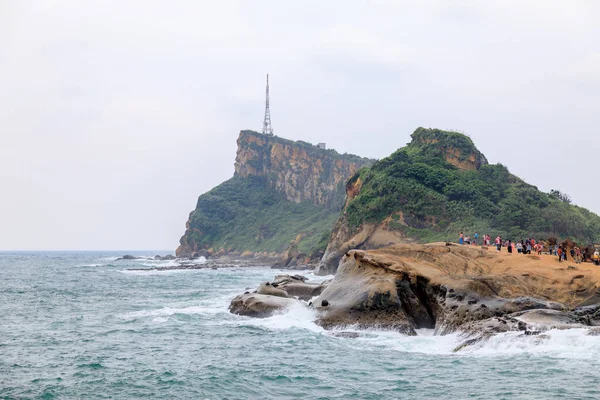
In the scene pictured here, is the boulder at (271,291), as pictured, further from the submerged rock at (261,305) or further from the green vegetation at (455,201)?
the green vegetation at (455,201)

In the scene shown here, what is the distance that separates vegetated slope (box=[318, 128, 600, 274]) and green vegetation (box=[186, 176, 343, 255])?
50.1 meters

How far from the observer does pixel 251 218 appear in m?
163

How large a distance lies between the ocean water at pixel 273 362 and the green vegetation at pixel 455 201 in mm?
44461

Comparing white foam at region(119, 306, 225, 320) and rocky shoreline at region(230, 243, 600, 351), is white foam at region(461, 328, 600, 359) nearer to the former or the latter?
rocky shoreline at region(230, 243, 600, 351)

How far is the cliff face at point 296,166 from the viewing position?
159750mm

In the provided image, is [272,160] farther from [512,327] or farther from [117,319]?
[512,327]

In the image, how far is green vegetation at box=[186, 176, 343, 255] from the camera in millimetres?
146000

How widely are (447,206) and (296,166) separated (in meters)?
96.5

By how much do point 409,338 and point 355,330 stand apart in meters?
3.06

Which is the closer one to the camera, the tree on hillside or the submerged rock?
the submerged rock

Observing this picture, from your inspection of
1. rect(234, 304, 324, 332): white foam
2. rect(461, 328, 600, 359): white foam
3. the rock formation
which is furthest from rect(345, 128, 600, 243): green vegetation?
rect(461, 328, 600, 359): white foam

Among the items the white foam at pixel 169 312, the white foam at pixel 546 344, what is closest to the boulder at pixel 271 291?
the white foam at pixel 169 312

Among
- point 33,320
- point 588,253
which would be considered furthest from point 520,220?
point 33,320

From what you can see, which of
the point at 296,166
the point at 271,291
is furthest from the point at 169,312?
the point at 296,166
